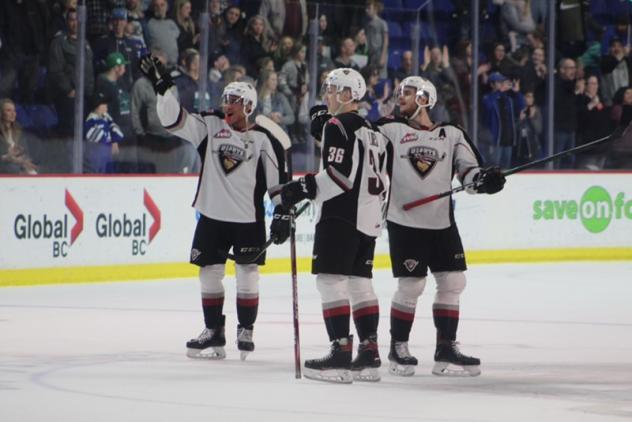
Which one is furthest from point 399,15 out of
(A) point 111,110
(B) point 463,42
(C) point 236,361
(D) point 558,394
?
(D) point 558,394

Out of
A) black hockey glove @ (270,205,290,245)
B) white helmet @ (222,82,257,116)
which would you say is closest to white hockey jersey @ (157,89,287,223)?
white helmet @ (222,82,257,116)

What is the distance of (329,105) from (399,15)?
7979 millimetres

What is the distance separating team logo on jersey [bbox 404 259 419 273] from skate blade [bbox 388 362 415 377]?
45cm

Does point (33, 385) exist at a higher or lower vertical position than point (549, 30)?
lower

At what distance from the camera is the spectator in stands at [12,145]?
11.7 meters

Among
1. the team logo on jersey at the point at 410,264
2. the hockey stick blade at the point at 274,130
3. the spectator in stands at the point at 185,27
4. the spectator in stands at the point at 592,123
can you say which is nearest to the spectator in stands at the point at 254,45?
the spectator in stands at the point at 185,27

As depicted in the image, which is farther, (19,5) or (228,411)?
(19,5)

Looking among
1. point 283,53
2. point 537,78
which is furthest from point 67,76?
point 537,78

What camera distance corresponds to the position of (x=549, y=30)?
15.5 metres

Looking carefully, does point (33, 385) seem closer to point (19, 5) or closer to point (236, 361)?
point (236, 361)

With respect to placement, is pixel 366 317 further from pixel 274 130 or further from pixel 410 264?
pixel 274 130

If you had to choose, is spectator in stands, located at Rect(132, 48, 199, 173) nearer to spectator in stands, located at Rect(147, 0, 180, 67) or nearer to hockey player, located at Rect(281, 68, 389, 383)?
spectator in stands, located at Rect(147, 0, 180, 67)

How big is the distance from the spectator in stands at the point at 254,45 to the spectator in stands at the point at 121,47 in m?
1.22

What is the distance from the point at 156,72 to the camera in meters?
7.39
